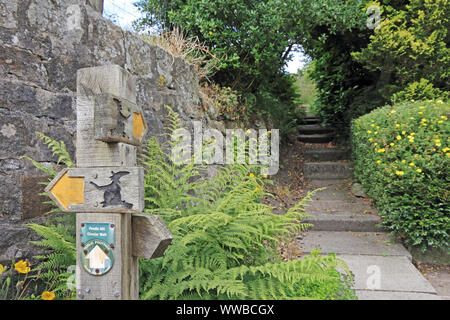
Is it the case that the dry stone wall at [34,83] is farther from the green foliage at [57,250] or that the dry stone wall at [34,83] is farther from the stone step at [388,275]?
the stone step at [388,275]

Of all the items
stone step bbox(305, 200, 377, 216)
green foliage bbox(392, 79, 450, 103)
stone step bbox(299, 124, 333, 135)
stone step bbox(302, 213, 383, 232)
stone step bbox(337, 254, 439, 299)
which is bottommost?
stone step bbox(337, 254, 439, 299)

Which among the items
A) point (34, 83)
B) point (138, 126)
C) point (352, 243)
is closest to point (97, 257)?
point (138, 126)

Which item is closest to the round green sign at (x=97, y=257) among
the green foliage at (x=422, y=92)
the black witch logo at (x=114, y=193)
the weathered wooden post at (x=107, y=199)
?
the weathered wooden post at (x=107, y=199)

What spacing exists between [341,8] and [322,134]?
338 cm

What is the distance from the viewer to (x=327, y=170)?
6.09 metres

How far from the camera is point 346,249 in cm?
362

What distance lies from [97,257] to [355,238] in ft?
11.3

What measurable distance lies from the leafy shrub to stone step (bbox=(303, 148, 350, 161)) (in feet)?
7.70

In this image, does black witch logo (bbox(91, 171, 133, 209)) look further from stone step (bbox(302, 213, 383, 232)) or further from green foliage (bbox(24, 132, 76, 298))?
stone step (bbox(302, 213, 383, 232))

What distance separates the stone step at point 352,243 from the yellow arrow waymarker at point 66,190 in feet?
8.95

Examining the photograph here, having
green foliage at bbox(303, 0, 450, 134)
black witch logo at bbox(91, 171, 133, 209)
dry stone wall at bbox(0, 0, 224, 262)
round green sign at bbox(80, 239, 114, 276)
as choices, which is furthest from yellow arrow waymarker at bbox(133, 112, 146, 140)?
green foliage at bbox(303, 0, 450, 134)

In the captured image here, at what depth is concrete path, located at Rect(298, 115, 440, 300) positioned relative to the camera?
2.79m

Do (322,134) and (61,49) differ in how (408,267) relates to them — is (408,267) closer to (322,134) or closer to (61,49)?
(61,49)

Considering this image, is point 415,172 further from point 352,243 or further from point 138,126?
point 138,126
